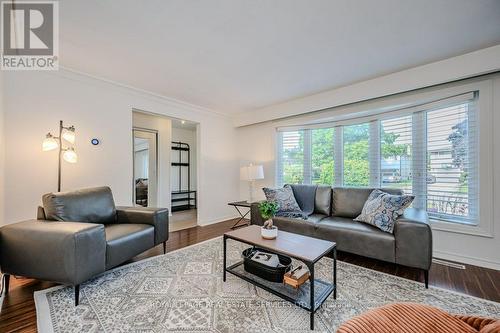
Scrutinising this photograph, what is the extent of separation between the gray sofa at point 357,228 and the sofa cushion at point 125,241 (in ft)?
5.66

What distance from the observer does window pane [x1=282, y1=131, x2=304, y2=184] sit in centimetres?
430

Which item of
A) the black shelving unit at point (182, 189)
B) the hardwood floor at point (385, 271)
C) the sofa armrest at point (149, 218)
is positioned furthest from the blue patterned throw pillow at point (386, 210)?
the black shelving unit at point (182, 189)

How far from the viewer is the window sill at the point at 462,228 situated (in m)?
2.48

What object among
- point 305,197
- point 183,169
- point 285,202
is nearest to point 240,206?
point 285,202

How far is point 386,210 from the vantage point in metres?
2.48

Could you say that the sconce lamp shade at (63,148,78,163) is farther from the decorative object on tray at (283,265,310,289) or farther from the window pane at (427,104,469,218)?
the window pane at (427,104,469,218)

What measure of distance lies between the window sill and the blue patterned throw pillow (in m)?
0.81

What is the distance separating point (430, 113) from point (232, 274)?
3.35m

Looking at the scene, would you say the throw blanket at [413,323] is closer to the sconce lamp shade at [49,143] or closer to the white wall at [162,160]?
the sconce lamp shade at [49,143]

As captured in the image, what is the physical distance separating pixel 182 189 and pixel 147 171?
1437 millimetres

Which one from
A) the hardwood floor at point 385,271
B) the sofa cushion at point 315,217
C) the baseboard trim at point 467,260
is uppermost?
the sofa cushion at point 315,217

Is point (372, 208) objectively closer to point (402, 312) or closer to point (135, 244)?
point (402, 312)

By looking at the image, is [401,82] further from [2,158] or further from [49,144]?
[2,158]

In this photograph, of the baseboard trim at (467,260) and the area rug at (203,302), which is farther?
the baseboard trim at (467,260)
